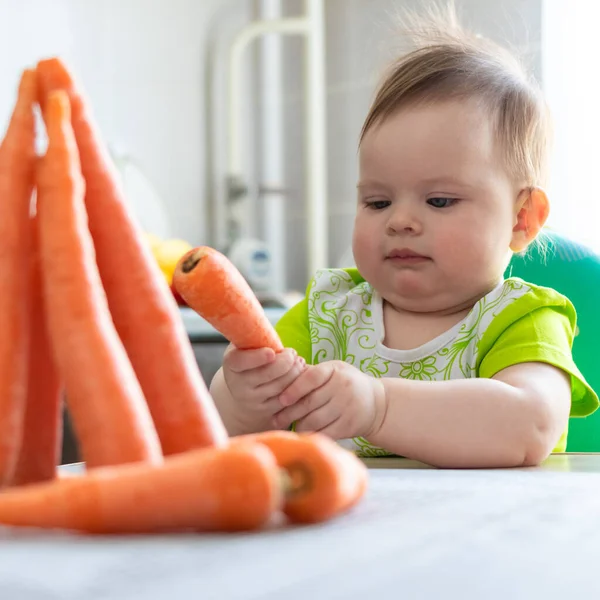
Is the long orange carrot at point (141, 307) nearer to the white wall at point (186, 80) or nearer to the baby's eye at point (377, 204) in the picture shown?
the baby's eye at point (377, 204)

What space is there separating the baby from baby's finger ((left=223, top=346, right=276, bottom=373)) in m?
0.12

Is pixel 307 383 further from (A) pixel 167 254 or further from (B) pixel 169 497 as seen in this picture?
(A) pixel 167 254

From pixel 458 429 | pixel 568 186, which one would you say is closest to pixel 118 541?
pixel 458 429

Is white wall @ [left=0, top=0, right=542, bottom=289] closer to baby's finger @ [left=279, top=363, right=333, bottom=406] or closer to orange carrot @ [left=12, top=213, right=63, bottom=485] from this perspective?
baby's finger @ [left=279, top=363, right=333, bottom=406]

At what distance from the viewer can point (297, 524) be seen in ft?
1.19

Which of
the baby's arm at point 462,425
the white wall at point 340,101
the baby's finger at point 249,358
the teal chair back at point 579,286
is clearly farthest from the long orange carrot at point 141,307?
the white wall at point 340,101

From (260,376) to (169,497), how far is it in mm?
306

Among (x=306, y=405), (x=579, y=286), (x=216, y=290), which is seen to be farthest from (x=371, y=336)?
(x=216, y=290)

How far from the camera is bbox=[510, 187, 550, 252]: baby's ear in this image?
103cm

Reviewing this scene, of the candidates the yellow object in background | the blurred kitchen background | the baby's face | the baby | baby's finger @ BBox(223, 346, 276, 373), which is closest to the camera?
baby's finger @ BBox(223, 346, 276, 373)

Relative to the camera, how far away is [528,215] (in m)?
1.05

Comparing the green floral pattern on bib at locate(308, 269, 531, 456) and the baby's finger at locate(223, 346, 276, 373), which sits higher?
the baby's finger at locate(223, 346, 276, 373)

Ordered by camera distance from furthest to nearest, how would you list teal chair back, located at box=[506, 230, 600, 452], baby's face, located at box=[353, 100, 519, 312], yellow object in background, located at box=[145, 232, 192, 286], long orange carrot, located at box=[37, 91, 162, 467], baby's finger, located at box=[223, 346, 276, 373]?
yellow object in background, located at box=[145, 232, 192, 286] → teal chair back, located at box=[506, 230, 600, 452] → baby's face, located at box=[353, 100, 519, 312] → baby's finger, located at box=[223, 346, 276, 373] → long orange carrot, located at box=[37, 91, 162, 467]

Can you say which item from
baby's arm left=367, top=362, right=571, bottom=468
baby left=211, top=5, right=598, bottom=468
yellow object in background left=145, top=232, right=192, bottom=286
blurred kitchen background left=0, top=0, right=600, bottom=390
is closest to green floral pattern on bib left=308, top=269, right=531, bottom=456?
baby left=211, top=5, right=598, bottom=468
